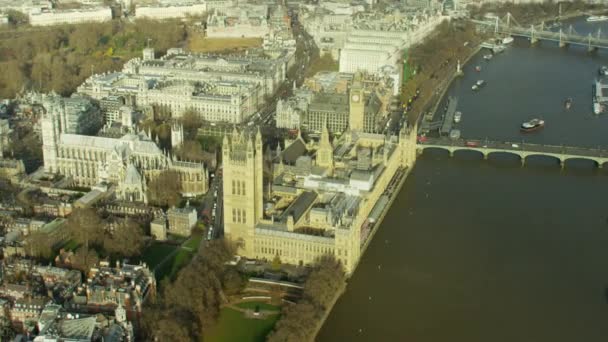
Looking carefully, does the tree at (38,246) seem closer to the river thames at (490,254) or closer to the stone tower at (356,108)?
the river thames at (490,254)

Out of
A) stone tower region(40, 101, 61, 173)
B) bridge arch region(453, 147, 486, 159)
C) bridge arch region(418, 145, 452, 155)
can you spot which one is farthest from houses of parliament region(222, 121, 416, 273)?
stone tower region(40, 101, 61, 173)

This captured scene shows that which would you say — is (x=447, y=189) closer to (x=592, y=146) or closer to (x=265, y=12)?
(x=592, y=146)

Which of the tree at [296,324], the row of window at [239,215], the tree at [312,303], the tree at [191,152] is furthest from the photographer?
the tree at [191,152]

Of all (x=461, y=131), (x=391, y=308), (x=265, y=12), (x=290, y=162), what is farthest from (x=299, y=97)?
(x=265, y=12)

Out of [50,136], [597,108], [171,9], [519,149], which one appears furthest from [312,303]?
[171,9]

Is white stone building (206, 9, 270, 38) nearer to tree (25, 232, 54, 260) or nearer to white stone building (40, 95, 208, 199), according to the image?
white stone building (40, 95, 208, 199)

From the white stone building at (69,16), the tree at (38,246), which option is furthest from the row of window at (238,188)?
the white stone building at (69,16)

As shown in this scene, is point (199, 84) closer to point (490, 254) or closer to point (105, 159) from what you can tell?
point (105, 159)
